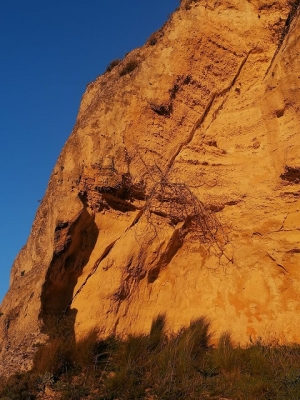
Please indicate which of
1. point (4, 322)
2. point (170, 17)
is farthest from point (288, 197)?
point (4, 322)

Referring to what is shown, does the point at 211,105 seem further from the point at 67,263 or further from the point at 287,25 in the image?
the point at 67,263

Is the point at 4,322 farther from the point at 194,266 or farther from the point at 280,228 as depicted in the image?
the point at 280,228

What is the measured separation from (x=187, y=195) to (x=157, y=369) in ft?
10.7

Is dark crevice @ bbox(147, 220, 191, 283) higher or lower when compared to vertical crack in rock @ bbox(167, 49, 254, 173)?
lower

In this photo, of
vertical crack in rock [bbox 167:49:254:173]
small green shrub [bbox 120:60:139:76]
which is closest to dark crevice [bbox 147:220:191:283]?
vertical crack in rock [bbox 167:49:254:173]

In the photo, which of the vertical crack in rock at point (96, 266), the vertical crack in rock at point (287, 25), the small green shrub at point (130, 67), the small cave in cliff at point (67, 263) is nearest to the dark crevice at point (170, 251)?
the vertical crack in rock at point (96, 266)

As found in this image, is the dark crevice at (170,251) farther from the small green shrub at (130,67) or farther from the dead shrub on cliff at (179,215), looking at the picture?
the small green shrub at (130,67)

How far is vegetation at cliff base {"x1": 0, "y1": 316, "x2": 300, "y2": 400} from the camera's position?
575 cm

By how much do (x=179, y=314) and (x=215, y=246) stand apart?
1.40 m

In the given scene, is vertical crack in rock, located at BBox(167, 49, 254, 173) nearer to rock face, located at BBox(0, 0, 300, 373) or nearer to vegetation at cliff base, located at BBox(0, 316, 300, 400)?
rock face, located at BBox(0, 0, 300, 373)

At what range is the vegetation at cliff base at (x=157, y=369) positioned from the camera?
18.9 feet

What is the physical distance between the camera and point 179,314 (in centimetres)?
783

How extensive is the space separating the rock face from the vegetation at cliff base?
0.39m

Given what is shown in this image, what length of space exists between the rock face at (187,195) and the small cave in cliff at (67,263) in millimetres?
19
